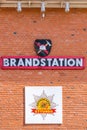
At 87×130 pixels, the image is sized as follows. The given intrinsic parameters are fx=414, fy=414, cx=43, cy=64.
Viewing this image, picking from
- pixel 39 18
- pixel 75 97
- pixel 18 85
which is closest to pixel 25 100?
pixel 18 85

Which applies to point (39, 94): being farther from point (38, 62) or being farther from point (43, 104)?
point (38, 62)

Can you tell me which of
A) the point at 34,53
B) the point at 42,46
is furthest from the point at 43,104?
the point at 42,46

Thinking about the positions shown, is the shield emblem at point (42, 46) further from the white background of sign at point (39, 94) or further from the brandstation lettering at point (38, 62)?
the white background of sign at point (39, 94)

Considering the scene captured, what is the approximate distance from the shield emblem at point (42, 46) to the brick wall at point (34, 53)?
0.14 metres

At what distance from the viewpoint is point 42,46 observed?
13445 mm

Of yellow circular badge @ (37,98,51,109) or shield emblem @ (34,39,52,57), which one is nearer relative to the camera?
shield emblem @ (34,39,52,57)

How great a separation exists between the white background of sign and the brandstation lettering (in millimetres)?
715

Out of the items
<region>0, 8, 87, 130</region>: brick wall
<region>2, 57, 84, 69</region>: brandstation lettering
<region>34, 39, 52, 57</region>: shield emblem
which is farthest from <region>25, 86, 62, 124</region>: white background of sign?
<region>34, 39, 52, 57</region>: shield emblem

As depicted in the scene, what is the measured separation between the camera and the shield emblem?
1342 cm

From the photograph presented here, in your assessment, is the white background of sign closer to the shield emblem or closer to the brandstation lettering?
the brandstation lettering

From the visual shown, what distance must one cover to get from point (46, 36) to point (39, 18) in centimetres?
63

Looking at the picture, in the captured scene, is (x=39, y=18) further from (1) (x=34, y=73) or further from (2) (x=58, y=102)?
(2) (x=58, y=102)

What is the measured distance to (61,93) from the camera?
1356 cm

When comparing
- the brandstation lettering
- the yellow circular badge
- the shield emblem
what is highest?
the shield emblem
